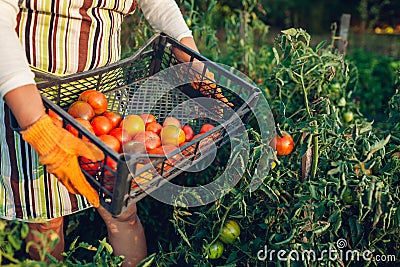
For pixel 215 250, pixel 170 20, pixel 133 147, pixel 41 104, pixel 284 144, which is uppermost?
pixel 170 20

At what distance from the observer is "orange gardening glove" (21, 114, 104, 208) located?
48.5 inches

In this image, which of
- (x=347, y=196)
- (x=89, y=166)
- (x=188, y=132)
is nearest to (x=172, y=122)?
(x=188, y=132)

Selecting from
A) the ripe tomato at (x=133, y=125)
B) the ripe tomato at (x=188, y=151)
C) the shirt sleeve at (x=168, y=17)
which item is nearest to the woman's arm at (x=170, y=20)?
the shirt sleeve at (x=168, y=17)

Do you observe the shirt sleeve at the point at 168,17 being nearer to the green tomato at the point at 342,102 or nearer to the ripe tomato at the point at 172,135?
the ripe tomato at the point at 172,135

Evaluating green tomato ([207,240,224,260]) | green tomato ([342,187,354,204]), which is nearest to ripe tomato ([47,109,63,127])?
green tomato ([207,240,224,260])

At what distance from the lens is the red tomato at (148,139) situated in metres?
1.42

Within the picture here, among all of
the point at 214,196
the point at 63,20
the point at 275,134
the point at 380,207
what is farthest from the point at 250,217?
the point at 63,20

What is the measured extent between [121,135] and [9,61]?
1.10ft

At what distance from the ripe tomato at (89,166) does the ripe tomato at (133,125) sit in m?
0.16

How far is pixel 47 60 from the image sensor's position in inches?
60.4

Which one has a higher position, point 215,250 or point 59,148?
point 59,148

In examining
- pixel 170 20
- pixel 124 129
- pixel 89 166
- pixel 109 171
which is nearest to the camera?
pixel 109 171

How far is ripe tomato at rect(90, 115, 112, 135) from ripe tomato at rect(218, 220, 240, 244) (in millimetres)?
477

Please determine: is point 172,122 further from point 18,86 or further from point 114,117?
point 18,86
